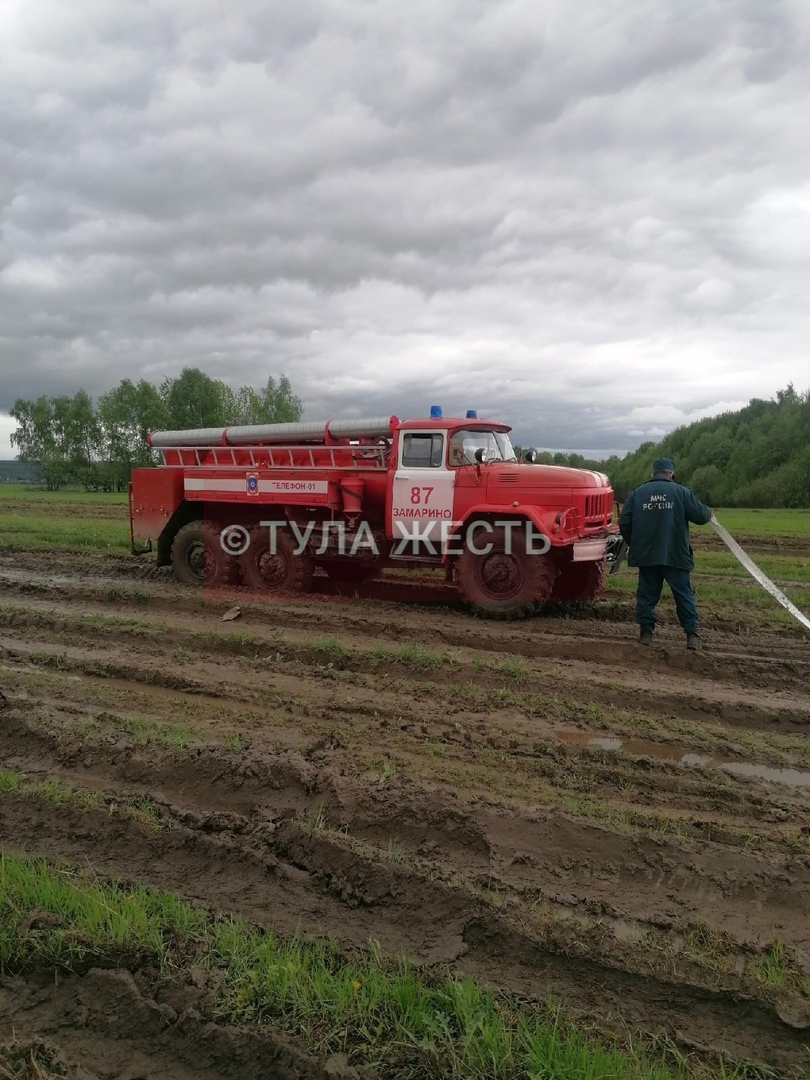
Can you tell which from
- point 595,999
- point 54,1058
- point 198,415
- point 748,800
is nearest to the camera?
point 54,1058

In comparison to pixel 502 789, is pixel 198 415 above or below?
above

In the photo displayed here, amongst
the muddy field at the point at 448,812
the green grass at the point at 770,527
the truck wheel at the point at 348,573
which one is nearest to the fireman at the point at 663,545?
the muddy field at the point at 448,812

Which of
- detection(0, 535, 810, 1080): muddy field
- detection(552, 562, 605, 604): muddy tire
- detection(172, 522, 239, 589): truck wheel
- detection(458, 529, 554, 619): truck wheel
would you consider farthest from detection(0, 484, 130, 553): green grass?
detection(552, 562, 605, 604): muddy tire

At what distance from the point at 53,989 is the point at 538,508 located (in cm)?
672

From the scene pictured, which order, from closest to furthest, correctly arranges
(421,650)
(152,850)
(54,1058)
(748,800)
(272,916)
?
(54,1058), (272,916), (152,850), (748,800), (421,650)

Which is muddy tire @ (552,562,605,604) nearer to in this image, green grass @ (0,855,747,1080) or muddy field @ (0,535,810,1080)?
muddy field @ (0,535,810,1080)

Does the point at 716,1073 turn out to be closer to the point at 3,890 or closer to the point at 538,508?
the point at 3,890

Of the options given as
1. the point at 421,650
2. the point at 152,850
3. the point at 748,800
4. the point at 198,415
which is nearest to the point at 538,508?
the point at 421,650

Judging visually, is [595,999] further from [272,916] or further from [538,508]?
[538,508]

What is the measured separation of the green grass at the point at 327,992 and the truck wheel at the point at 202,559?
7.52 m

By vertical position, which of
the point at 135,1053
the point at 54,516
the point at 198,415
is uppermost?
the point at 198,415

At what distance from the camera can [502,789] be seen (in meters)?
4.22

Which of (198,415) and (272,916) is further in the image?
(198,415)

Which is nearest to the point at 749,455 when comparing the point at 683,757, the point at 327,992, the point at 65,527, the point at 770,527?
the point at 770,527
